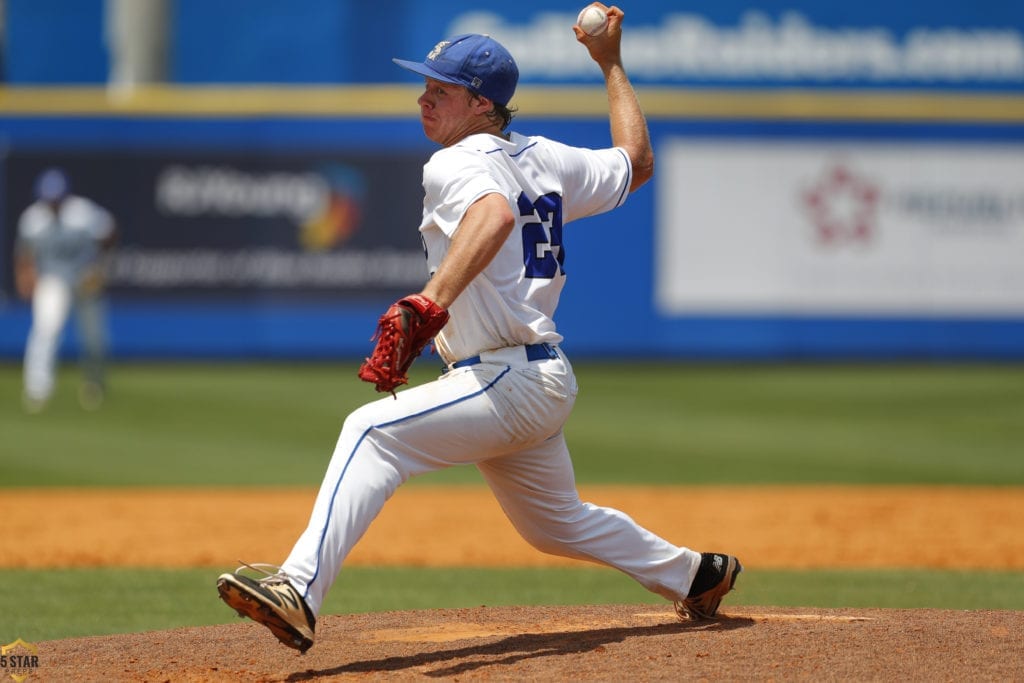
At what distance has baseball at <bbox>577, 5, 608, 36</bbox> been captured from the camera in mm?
4707

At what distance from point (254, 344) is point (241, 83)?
421 centimetres

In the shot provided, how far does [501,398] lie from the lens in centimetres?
415

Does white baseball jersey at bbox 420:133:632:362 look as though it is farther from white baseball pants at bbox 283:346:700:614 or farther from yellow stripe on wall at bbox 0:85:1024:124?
yellow stripe on wall at bbox 0:85:1024:124

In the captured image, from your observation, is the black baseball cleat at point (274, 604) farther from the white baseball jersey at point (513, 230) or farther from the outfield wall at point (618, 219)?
the outfield wall at point (618, 219)

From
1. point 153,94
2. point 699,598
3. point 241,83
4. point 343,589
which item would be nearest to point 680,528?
point 343,589

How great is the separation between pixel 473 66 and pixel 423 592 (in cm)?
280

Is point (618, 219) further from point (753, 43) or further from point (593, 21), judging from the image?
point (593, 21)

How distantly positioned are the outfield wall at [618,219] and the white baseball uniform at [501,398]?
12.7 metres

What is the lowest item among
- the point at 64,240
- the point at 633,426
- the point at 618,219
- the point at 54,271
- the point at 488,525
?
the point at 633,426

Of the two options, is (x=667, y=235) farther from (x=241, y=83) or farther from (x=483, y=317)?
(x=483, y=317)

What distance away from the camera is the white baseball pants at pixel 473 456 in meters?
3.98

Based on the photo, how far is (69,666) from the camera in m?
4.34

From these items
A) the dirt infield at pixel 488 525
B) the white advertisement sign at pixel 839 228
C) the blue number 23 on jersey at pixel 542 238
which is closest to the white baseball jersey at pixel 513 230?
the blue number 23 on jersey at pixel 542 238

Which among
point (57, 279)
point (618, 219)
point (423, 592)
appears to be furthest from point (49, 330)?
point (423, 592)
